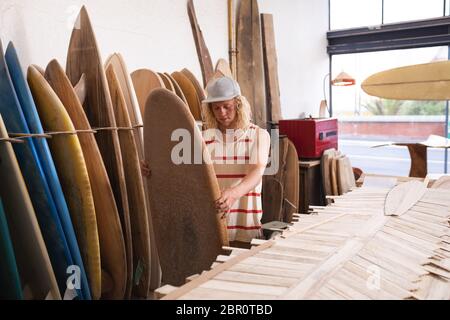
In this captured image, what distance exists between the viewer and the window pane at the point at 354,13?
21.3ft

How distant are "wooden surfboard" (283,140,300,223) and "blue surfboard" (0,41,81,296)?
2.91 metres

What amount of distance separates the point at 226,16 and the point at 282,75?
1.64 metres

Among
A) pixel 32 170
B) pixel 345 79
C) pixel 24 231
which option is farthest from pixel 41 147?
pixel 345 79

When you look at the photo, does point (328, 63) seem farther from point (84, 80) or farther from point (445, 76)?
point (84, 80)

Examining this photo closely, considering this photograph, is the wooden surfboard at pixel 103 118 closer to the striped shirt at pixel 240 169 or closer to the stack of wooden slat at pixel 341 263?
the striped shirt at pixel 240 169

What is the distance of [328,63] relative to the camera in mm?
6914

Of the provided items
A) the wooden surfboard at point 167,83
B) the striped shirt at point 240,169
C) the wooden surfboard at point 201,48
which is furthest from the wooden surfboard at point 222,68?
the striped shirt at point 240,169

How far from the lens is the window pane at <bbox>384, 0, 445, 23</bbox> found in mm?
5996

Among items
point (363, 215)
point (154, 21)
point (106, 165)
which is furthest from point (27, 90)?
point (154, 21)

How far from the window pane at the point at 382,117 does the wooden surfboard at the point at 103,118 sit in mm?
4697

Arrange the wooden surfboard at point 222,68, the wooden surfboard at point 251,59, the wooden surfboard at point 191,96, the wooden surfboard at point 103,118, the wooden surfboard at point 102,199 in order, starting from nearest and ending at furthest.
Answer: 1. the wooden surfboard at point 102,199
2. the wooden surfboard at point 103,118
3. the wooden surfboard at point 191,96
4. the wooden surfboard at point 222,68
5. the wooden surfboard at point 251,59

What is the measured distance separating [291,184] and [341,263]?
322cm

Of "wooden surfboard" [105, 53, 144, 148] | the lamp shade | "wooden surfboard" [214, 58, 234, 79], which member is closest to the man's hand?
"wooden surfboard" [105, 53, 144, 148]

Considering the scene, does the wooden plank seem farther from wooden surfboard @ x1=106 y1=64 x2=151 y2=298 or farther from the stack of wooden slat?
wooden surfboard @ x1=106 y1=64 x2=151 y2=298
